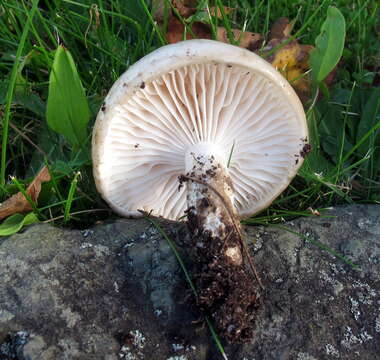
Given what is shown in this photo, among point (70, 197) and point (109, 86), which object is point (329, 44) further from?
point (70, 197)

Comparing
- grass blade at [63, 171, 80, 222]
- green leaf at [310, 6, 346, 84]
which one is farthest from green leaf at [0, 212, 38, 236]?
green leaf at [310, 6, 346, 84]

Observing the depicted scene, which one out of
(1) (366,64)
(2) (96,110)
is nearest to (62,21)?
(2) (96,110)

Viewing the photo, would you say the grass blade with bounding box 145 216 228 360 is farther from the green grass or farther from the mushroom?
the green grass

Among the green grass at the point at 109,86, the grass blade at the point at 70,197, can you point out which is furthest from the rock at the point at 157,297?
the green grass at the point at 109,86

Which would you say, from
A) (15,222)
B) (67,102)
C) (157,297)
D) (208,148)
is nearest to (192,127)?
(208,148)

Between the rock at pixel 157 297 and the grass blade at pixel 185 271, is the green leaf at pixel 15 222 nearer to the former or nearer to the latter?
the rock at pixel 157 297

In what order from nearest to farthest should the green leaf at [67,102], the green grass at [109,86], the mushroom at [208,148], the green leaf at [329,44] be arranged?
1. the mushroom at [208,148]
2. the green leaf at [67,102]
3. the green leaf at [329,44]
4. the green grass at [109,86]

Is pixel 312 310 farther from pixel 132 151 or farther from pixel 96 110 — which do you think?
pixel 96 110
